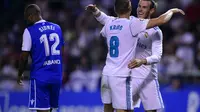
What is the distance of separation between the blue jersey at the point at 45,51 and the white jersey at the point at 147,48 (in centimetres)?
141

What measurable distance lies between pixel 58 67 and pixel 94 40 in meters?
7.88

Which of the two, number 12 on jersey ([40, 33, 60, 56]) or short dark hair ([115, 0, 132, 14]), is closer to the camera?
short dark hair ([115, 0, 132, 14])

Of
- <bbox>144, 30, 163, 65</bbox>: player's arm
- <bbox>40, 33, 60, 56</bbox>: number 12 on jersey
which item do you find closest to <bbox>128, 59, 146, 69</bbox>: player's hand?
<bbox>144, 30, 163, 65</bbox>: player's arm

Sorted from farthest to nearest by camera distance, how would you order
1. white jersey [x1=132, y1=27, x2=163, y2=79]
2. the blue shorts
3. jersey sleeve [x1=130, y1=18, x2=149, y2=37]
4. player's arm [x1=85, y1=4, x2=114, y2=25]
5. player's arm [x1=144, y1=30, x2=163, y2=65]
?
1. the blue shorts
2. player's arm [x1=85, y1=4, x2=114, y2=25]
3. white jersey [x1=132, y1=27, x2=163, y2=79]
4. player's arm [x1=144, y1=30, x2=163, y2=65]
5. jersey sleeve [x1=130, y1=18, x2=149, y2=37]

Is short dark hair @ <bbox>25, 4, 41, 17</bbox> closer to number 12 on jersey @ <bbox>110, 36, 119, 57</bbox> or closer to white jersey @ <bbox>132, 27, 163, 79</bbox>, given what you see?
number 12 on jersey @ <bbox>110, 36, 119, 57</bbox>

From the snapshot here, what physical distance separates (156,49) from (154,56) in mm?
202

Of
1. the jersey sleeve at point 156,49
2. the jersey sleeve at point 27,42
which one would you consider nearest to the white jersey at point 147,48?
the jersey sleeve at point 156,49

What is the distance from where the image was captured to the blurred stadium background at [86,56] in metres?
16.2

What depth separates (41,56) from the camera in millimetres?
11625

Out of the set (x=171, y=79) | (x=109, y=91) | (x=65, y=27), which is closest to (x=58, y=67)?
(x=109, y=91)

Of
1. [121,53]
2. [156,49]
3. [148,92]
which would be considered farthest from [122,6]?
[148,92]

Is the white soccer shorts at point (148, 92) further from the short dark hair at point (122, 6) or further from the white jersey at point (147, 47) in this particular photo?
the short dark hair at point (122, 6)

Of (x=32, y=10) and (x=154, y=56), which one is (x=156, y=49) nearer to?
(x=154, y=56)

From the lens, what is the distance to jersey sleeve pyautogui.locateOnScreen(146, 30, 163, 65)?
10632 millimetres
